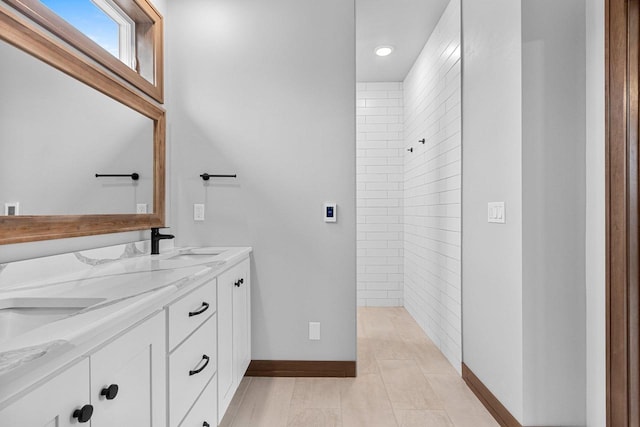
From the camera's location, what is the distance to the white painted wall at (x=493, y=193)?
1870 mm

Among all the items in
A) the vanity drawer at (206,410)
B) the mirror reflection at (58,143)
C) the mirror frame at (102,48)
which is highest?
the mirror frame at (102,48)

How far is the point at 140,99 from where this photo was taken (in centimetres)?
216

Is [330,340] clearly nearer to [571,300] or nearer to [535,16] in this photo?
[571,300]

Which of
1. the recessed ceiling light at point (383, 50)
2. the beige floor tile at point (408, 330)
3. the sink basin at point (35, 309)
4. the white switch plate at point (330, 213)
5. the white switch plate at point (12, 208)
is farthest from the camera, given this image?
the recessed ceiling light at point (383, 50)

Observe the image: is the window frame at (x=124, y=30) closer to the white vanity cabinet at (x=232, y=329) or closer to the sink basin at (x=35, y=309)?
the white vanity cabinet at (x=232, y=329)

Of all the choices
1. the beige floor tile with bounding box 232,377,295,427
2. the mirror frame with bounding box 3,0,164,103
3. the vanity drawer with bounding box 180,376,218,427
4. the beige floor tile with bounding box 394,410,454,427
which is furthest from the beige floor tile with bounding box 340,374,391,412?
the mirror frame with bounding box 3,0,164,103

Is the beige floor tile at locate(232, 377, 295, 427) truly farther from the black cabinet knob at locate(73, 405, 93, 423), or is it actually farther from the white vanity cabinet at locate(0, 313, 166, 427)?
the black cabinet knob at locate(73, 405, 93, 423)

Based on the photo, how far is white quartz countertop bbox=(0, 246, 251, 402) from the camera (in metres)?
0.66

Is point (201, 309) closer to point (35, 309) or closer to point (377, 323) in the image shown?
point (35, 309)

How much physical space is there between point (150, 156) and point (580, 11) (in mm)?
2387

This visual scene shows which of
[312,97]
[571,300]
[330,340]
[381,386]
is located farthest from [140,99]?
[571,300]

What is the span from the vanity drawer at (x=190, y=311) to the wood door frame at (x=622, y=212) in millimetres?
1683

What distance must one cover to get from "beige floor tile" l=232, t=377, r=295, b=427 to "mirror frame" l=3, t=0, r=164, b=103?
6.30 feet

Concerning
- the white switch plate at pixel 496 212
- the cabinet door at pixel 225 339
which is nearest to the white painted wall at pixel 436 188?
the white switch plate at pixel 496 212
